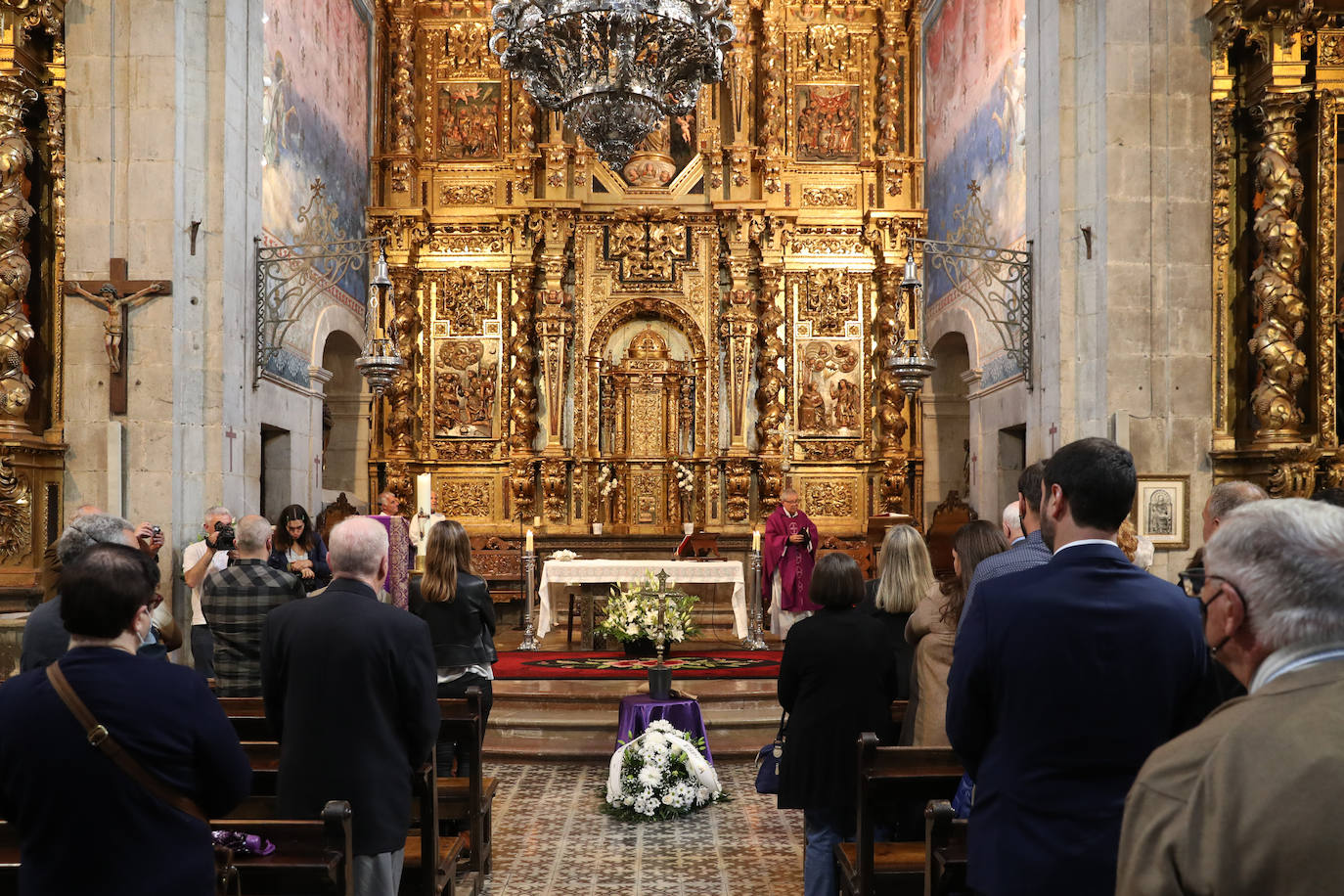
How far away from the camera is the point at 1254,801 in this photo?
1.55 m

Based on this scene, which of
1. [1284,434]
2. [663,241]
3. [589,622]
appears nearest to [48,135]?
[589,622]

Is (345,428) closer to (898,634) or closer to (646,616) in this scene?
(646,616)

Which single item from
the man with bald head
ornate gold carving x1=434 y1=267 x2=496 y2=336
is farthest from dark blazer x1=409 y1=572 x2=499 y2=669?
ornate gold carving x1=434 y1=267 x2=496 y2=336

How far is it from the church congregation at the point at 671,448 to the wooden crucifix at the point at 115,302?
0.05 m

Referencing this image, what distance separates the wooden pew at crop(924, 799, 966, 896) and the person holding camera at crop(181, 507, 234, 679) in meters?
5.08

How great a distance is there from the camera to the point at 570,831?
7.21 metres

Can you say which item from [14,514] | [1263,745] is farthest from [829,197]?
[1263,745]

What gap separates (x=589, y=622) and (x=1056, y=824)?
33.9 ft

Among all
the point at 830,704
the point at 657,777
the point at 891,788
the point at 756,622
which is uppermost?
the point at 830,704

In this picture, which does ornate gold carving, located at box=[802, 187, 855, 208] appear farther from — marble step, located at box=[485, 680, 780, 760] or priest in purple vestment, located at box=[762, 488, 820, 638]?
marble step, located at box=[485, 680, 780, 760]

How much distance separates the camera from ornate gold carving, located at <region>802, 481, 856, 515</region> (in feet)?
56.2

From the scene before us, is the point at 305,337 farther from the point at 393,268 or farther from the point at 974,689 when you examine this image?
the point at 974,689

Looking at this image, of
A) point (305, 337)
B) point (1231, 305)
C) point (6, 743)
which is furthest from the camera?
point (305, 337)

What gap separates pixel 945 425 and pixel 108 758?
15671mm
